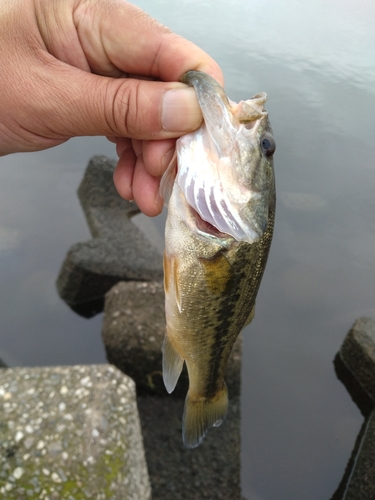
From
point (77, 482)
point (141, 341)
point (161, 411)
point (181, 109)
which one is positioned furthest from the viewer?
point (161, 411)

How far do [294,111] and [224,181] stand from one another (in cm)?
653

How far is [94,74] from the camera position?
1.71 metres

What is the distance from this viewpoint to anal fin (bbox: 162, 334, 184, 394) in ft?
6.39

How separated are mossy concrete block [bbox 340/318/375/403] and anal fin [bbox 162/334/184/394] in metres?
2.74

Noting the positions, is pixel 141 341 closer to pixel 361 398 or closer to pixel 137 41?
pixel 137 41

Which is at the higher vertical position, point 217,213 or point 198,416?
point 217,213

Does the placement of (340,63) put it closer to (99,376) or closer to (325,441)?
(325,441)

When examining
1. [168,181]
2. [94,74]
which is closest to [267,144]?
[168,181]

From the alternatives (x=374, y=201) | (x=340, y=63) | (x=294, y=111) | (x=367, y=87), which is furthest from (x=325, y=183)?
(x=340, y=63)

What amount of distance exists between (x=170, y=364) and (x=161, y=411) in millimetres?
1724

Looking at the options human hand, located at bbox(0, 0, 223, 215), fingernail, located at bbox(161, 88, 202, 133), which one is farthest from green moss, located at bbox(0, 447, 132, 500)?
fingernail, located at bbox(161, 88, 202, 133)

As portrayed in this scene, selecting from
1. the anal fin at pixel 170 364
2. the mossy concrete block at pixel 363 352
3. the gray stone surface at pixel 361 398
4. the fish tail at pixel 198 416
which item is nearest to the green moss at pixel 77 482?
the fish tail at pixel 198 416

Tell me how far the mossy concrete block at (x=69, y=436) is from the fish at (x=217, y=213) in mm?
771

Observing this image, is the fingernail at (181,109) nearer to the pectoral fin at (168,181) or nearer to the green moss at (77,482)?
the pectoral fin at (168,181)
